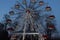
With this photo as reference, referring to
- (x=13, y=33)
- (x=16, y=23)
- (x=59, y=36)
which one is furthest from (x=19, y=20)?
(x=59, y=36)

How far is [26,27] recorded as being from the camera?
10.9 m

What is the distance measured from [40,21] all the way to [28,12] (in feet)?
2.34

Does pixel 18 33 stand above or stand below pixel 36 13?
below

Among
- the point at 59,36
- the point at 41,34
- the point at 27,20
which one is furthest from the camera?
the point at 59,36

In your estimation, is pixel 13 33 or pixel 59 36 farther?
pixel 59 36

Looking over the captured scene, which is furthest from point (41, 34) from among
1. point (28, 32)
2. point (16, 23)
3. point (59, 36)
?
point (59, 36)

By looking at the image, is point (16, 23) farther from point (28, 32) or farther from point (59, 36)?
point (59, 36)

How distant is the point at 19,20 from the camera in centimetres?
1128

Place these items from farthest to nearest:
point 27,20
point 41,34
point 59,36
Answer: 1. point 59,36
2. point 27,20
3. point 41,34

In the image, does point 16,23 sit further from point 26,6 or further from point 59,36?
point 59,36

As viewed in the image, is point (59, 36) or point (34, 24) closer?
point (34, 24)

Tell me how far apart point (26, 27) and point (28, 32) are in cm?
25

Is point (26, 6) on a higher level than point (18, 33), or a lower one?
higher

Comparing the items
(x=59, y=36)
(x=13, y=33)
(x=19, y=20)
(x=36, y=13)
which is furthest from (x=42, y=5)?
(x=59, y=36)
